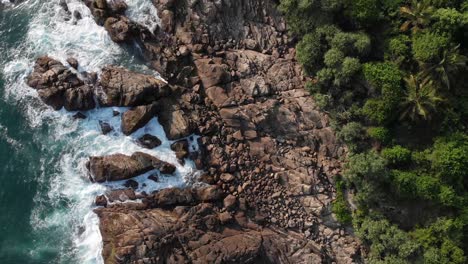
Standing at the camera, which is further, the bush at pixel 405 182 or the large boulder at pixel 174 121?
the large boulder at pixel 174 121

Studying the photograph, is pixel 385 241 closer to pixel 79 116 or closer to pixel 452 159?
pixel 452 159

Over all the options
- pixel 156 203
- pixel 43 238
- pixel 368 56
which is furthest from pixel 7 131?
pixel 368 56

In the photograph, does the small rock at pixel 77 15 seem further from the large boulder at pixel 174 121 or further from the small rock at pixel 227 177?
the small rock at pixel 227 177

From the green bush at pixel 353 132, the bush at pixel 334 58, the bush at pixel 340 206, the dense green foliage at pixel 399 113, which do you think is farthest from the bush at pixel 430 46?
the bush at pixel 340 206

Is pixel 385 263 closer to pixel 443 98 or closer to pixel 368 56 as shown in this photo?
pixel 443 98

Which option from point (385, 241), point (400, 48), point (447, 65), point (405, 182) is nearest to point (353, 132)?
point (405, 182)

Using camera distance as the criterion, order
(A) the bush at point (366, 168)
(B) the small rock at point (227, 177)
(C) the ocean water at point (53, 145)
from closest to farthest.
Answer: (A) the bush at point (366, 168) < (C) the ocean water at point (53, 145) < (B) the small rock at point (227, 177)
